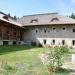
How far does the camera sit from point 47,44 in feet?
131

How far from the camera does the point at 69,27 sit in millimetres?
38219

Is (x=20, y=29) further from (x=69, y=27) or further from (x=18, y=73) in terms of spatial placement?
(x=18, y=73)

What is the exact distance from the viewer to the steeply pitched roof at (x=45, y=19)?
38719mm

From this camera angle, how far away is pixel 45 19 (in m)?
41.4

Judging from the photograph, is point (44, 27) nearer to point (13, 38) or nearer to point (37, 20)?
point (37, 20)

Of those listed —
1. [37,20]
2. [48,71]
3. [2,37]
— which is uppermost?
[37,20]

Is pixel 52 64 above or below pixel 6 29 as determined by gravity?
below

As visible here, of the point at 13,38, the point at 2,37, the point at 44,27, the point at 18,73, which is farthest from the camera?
the point at 44,27

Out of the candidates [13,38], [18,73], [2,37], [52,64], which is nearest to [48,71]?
[52,64]

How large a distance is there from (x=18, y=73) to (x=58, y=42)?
94.8ft

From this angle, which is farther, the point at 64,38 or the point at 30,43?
the point at 30,43

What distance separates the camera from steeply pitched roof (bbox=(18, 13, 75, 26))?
1524 inches

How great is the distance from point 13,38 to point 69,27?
11791 mm

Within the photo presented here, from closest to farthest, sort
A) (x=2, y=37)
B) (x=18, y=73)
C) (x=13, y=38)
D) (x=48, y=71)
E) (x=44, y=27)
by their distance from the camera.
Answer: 1. (x=18, y=73)
2. (x=48, y=71)
3. (x=2, y=37)
4. (x=13, y=38)
5. (x=44, y=27)
